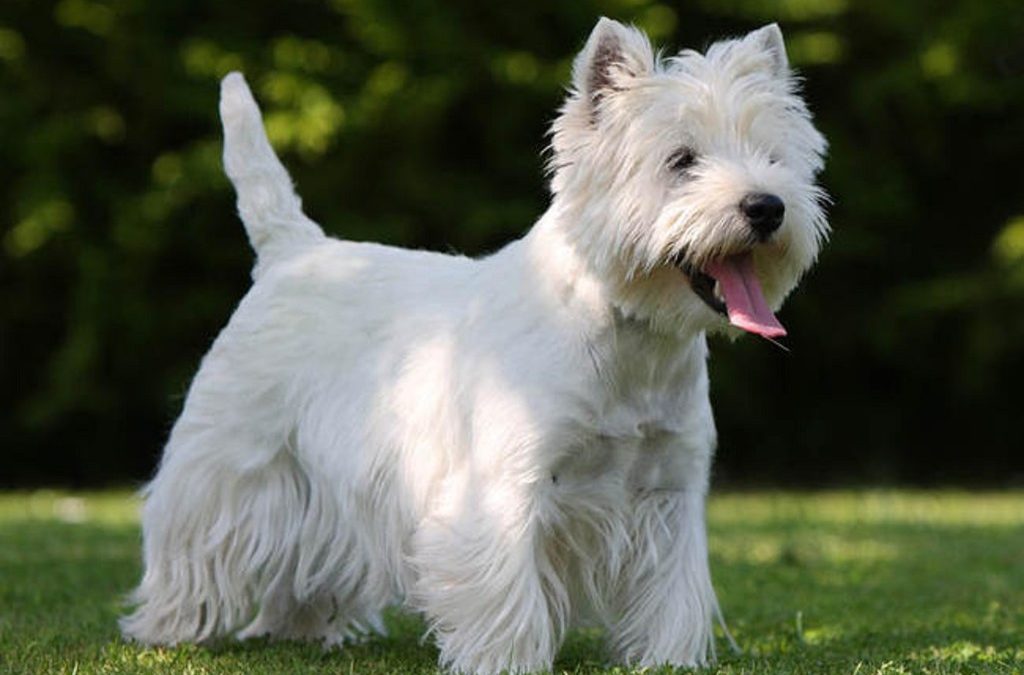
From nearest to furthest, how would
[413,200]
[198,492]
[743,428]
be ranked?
[198,492] → [413,200] → [743,428]

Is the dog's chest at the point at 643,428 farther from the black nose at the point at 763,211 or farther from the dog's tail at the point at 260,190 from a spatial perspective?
Result: the dog's tail at the point at 260,190

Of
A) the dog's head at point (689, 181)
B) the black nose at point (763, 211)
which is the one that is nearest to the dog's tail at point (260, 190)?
the dog's head at point (689, 181)

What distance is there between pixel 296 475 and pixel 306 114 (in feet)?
28.5

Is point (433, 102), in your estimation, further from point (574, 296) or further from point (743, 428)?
point (574, 296)

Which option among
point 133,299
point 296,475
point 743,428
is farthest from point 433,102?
point 296,475

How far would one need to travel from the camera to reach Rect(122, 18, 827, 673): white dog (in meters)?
4.46

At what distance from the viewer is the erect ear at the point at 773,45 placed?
4719mm

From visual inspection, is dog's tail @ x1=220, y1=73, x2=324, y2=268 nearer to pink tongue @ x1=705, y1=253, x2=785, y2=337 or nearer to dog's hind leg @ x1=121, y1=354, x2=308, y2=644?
dog's hind leg @ x1=121, y1=354, x2=308, y2=644

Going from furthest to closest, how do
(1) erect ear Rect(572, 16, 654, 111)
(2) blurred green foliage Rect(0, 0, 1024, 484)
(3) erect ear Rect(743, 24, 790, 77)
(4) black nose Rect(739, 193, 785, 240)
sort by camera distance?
(2) blurred green foliage Rect(0, 0, 1024, 484) → (3) erect ear Rect(743, 24, 790, 77) → (1) erect ear Rect(572, 16, 654, 111) → (4) black nose Rect(739, 193, 785, 240)

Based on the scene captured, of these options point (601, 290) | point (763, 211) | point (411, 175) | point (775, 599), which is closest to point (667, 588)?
A: point (601, 290)

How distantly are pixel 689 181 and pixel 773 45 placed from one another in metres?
0.59

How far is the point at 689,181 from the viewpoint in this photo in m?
4.43

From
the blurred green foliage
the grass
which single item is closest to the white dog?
the grass

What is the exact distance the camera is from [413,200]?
14.8 m
